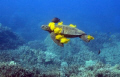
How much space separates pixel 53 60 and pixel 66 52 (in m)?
2.73

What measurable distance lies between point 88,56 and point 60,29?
7327 mm

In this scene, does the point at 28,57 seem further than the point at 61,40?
Result: Yes

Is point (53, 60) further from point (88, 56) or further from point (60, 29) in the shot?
point (60, 29)

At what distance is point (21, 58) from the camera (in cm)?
994

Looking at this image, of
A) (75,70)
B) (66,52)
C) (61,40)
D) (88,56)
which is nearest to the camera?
(61,40)

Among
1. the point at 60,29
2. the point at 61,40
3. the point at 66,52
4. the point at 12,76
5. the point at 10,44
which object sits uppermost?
the point at 10,44

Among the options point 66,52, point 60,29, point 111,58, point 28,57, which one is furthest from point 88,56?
point 60,29

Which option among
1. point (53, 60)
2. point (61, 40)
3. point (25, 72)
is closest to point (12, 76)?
point (25, 72)

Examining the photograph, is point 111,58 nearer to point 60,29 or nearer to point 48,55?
point 48,55

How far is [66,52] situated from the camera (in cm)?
1225

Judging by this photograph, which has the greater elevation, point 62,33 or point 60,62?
point 62,33

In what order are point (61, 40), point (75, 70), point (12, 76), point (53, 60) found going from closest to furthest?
point (12, 76)
point (61, 40)
point (75, 70)
point (53, 60)

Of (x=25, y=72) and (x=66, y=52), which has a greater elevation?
(x=66, y=52)

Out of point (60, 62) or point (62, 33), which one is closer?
point (62, 33)
